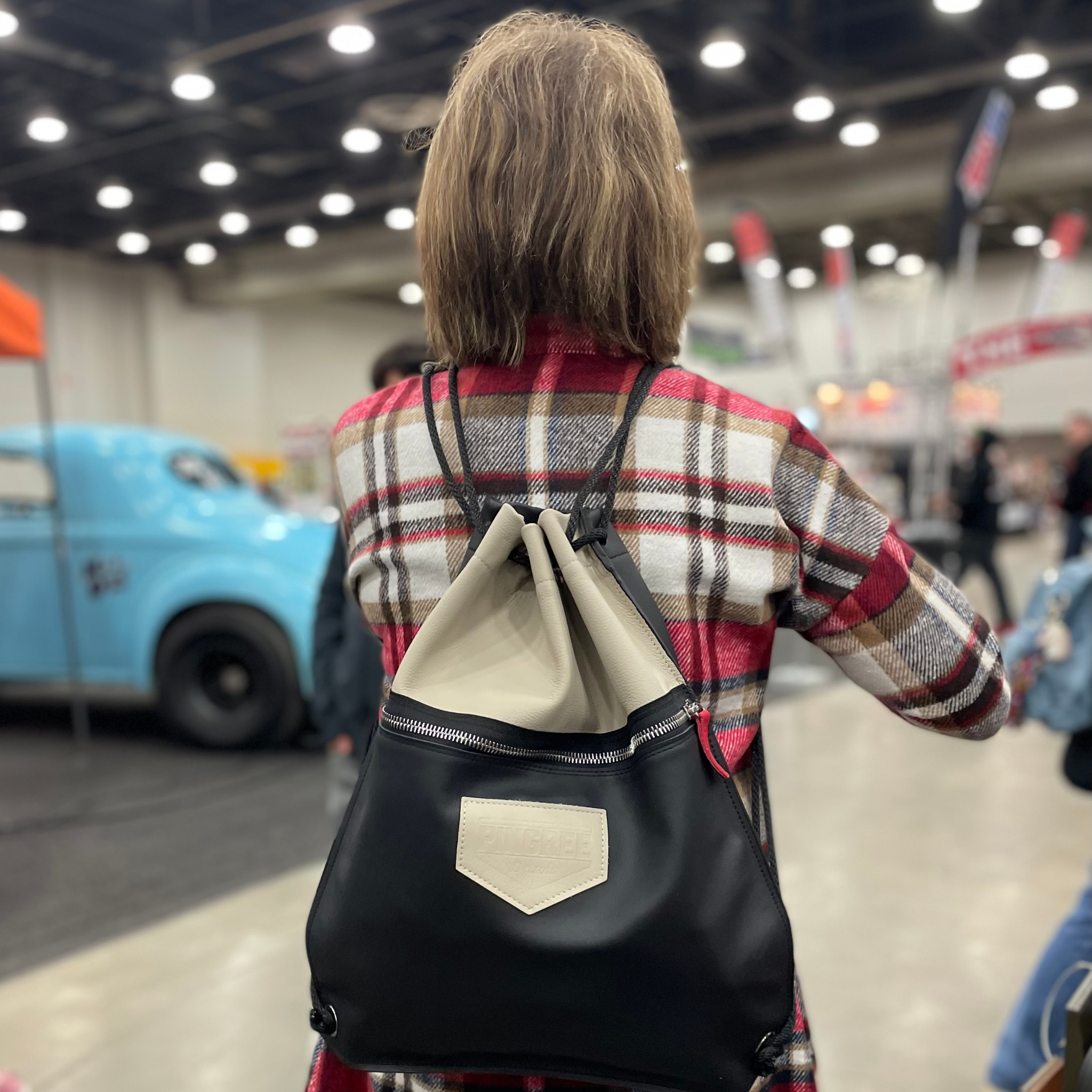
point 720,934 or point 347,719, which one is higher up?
point 720,934

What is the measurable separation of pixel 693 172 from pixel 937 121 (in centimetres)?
286

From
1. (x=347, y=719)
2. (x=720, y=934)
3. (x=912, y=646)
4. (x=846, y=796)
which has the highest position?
(x=912, y=646)

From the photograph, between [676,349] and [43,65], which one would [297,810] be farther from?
[43,65]

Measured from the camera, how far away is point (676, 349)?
1012 mm

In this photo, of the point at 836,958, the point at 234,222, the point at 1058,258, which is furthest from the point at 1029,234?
the point at 836,958

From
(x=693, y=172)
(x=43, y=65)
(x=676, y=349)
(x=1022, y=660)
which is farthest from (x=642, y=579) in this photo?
→ (x=693, y=172)

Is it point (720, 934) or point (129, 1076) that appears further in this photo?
point (129, 1076)

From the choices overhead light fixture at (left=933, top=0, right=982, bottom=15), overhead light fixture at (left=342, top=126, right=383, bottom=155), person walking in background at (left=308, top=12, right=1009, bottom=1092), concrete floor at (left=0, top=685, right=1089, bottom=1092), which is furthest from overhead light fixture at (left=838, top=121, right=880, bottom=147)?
person walking in background at (left=308, top=12, right=1009, bottom=1092)

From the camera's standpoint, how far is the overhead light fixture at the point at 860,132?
10.8 m

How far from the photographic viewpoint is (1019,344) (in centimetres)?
1045

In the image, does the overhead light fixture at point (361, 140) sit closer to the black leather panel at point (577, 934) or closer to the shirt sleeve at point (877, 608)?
the shirt sleeve at point (877, 608)

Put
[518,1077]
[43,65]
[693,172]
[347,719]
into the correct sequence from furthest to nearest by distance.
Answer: [693,172], [43,65], [347,719], [518,1077]

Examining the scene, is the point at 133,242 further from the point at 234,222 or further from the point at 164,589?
the point at 164,589

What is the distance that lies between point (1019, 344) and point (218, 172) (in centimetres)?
924
